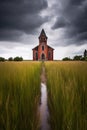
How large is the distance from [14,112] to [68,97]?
40cm

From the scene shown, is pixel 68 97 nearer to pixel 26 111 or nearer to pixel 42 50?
pixel 26 111

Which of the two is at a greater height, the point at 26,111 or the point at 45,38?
the point at 45,38

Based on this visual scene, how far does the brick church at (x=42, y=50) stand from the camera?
110 feet

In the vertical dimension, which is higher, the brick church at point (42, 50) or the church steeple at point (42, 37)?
the church steeple at point (42, 37)

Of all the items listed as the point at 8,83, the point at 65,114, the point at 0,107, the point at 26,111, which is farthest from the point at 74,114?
the point at 8,83

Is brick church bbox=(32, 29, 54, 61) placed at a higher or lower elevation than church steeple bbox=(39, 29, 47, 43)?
lower

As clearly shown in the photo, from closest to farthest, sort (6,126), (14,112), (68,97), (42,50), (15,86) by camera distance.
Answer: (6,126)
(14,112)
(68,97)
(15,86)
(42,50)

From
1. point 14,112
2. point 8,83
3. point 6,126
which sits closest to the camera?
point 6,126

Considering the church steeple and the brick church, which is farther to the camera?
the church steeple

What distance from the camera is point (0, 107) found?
0.94 meters

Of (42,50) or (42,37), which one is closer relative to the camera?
(42,50)

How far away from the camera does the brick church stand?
33.6 metres

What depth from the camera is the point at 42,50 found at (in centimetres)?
3375

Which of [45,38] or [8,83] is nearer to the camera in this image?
[8,83]
